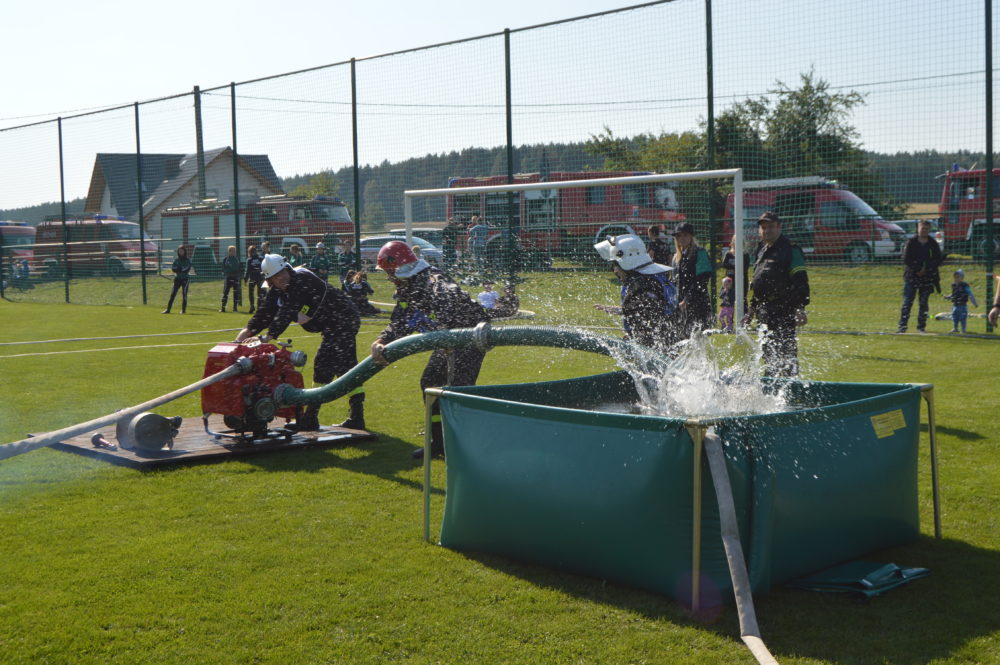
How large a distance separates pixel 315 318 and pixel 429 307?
4.86ft

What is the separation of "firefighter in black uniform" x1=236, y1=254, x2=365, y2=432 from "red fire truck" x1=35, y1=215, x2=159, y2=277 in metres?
20.9

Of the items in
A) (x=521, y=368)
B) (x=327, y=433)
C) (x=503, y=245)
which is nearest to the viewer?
(x=327, y=433)

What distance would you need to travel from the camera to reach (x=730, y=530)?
403cm

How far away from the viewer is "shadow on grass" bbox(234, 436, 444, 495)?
7207 mm

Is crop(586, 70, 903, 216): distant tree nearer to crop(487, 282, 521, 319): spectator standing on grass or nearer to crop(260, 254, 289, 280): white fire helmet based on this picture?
crop(487, 282, 521, 319): spectator standing on grass

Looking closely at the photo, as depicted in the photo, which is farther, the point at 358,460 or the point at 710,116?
the point at 710,116

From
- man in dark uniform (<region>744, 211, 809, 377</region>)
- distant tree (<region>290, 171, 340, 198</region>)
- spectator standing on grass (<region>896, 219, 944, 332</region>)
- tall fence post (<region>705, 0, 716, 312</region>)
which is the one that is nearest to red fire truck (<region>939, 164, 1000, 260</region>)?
spectator standing on grass (<region>896, 219, 944, 332</region>)

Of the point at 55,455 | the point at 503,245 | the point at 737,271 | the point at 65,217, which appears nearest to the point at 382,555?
the point at 55,455

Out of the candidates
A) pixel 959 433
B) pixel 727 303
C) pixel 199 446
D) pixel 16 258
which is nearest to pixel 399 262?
pixel 199 446

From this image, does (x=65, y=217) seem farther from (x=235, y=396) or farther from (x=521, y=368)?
(x=235, y=396)

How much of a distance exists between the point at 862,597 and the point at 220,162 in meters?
23.6

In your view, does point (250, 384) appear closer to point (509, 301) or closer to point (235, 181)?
point (509, 301)

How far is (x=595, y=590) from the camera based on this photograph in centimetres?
465

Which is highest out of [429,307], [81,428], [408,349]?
[429,307]
